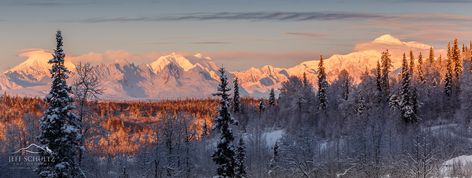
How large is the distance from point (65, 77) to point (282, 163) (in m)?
85.4

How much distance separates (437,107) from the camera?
547 ft

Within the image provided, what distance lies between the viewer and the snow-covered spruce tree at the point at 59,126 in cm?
4828

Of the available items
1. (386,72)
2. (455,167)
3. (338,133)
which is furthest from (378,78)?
(455,167)

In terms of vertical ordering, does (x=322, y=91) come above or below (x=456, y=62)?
below

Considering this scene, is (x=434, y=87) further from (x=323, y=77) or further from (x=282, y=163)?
(x=282, y=163)

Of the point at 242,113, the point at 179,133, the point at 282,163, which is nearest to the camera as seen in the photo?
the point at 179,133

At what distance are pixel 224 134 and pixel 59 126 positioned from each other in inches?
612

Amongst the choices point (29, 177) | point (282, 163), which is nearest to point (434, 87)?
point (282, 163)

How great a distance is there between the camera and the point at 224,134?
59.2 meters

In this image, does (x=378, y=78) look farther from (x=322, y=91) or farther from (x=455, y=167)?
(x=455, y=167)

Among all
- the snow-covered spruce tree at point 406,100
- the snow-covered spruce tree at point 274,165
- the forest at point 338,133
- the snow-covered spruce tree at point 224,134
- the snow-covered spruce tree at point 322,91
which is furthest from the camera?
the snow-covered spruce tree at point 322,91

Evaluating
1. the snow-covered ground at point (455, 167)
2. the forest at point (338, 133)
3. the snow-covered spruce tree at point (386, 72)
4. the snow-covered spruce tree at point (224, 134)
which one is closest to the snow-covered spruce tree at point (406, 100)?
the forest at point (338, 133)

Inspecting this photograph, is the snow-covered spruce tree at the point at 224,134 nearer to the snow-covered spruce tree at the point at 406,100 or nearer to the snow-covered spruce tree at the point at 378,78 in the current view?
the snow-covered spruce tree at the point at 406,100

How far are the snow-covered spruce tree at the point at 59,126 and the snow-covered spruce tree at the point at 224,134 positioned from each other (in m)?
13.5
